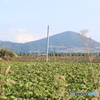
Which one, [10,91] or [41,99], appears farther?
[10,91]

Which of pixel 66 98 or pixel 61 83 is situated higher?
pixel 61 83

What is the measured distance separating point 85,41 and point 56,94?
1930mm

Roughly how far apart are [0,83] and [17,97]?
4.03ft

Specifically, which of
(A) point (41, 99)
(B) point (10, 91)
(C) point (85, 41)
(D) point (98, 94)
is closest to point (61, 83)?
(D) point (98, 94)

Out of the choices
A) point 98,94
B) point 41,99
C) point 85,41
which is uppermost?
point 85,41

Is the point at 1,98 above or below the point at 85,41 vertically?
below

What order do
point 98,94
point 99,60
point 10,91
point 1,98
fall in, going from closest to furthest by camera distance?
point 98,94, point 1,98, point 10,91, point 99,60

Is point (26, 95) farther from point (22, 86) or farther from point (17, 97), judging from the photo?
point (22, 86)

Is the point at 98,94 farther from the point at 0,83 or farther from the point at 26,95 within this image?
the point at 0,83

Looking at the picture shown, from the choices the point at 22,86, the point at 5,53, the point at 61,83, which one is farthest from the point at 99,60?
the point at 61,83

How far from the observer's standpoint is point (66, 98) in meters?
6.12

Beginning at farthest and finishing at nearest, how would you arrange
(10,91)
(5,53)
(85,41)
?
(5,53) < (10,91) < (85,41)

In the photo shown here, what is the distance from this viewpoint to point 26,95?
278 inches

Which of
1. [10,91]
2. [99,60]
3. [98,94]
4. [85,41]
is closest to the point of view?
[98,94]
